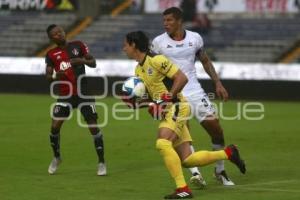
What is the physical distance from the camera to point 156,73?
405 inches

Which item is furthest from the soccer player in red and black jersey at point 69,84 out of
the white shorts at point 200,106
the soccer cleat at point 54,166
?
the white shorts at point 200,106

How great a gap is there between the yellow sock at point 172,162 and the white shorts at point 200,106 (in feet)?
4.98

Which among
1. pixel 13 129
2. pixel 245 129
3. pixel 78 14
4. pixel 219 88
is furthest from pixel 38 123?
pixel 78 14

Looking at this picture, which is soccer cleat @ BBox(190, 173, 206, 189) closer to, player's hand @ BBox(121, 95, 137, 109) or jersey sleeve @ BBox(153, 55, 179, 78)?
player's hand @ BBox(121, 95, 137, 109)

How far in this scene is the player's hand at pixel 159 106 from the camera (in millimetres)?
10133

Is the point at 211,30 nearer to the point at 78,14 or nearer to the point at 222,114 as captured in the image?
the point at 78,14

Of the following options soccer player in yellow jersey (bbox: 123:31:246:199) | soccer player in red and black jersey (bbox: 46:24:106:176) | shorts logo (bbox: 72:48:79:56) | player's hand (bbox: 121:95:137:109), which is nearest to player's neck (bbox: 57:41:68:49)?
soccer player in red and black jersey (bbox: 46:24:106:176)

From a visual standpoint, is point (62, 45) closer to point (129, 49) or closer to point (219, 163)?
point (129, 49)

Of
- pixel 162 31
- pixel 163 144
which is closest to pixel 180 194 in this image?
pixel 163 144

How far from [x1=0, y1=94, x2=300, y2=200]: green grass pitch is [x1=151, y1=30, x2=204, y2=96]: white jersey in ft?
4.23

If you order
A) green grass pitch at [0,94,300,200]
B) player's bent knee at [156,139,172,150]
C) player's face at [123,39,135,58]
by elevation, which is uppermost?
player's face at [123,39,135,58]

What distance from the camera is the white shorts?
11.5 m

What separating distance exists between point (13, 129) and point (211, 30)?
61.3ft

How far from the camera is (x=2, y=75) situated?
32812 millimetres
